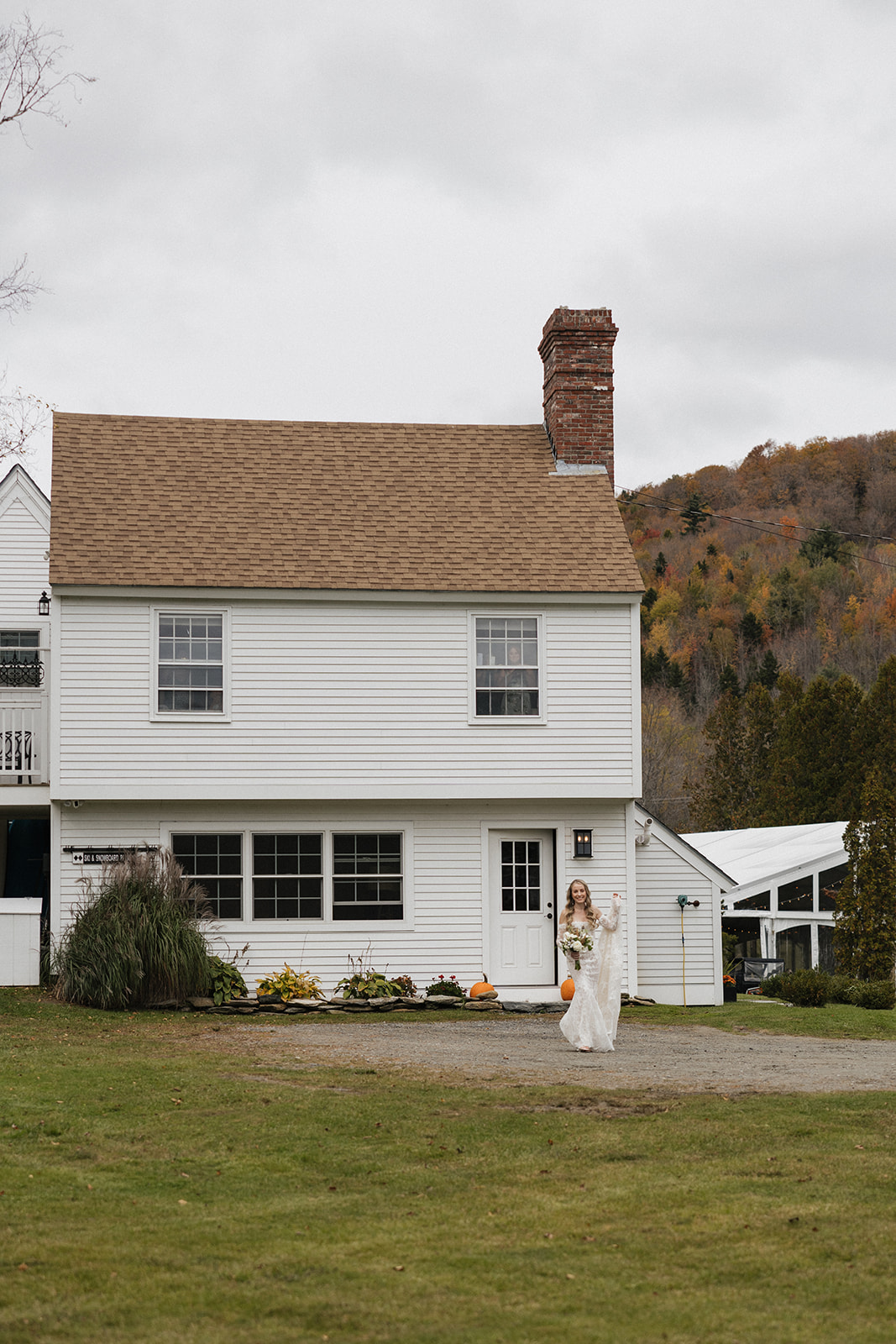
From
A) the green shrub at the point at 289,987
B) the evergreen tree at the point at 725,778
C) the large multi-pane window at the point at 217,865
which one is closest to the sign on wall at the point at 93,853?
the large multi-pane window at the point at 217,865

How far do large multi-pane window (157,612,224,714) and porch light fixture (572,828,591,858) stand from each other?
5.06 m

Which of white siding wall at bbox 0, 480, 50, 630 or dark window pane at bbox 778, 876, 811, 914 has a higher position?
white siding wall at bbox 0, 480, 50, 630

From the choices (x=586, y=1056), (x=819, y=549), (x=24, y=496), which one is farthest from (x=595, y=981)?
(x=819, y=549)

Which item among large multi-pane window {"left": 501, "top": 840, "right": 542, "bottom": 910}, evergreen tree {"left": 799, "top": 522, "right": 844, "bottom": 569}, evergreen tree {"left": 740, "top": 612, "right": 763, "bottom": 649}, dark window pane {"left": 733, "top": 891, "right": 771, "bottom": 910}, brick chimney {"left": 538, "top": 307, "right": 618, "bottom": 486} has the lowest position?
dark window pane {"left": 733, "top": 891, "right": 771, "bottom": 910}

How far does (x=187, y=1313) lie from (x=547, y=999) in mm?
13375

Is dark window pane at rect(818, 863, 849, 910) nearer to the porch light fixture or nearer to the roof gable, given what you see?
the porch light fixture

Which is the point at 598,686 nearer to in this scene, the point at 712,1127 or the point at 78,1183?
the point at 712,1127

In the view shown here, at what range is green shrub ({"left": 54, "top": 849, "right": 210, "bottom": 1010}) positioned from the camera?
16.3 m

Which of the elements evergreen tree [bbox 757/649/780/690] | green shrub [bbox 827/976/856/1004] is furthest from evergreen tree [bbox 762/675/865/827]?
green shrub [bbox 827/976/856/1004]

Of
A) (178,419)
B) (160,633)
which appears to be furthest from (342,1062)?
(178,419)

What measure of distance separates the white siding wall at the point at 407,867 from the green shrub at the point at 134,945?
1.30 metres

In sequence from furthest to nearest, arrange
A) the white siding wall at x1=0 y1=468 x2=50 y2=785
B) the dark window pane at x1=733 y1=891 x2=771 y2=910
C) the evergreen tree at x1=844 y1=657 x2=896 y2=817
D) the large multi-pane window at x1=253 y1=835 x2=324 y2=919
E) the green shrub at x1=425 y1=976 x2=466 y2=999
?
1. the evergreen tree at x1=844 y1=657 x2=896 y2=817
2. the dark window pane at x1=733 y1=891 x2=771 y2=910
3. the white siding wall at x1=0 y1=468 x2=50 y2=785
4. the large multi-pane window at x1=253 y1=835 x2=324 y2=919
5. the green shrub at x1=425 y1=976 x2=466 y2=999

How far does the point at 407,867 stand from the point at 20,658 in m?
7.04

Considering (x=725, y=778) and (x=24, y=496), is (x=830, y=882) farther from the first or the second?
(x=725, y=778)
